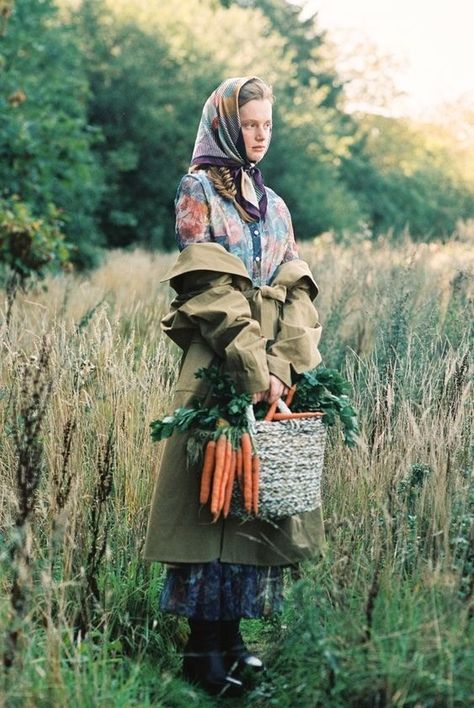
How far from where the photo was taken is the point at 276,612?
3.73m

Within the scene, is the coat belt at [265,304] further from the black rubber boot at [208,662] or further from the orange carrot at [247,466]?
the black rubber boot at [208,662]

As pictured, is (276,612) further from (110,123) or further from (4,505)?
(110,123)

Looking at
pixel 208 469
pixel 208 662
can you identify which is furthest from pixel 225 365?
pixel 208 662

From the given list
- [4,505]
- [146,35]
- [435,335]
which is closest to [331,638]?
[4,505]

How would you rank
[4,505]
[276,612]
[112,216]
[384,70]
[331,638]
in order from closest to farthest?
1. [331,638]
2. [276,612]
3. [4,505]
4. [112,216]
5. [384,70]

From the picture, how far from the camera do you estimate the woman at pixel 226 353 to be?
11.6ft

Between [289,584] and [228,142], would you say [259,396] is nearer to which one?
[228,142]

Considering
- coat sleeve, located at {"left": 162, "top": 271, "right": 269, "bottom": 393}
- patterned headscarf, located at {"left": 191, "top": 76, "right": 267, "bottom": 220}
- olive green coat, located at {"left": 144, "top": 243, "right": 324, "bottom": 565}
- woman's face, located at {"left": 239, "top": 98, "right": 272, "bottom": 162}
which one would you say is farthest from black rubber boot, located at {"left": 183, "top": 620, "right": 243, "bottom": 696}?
woman's face, located at {"left": 239, "top": 98, "right": 272, "bottom": 162}

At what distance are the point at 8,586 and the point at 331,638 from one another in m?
1.41

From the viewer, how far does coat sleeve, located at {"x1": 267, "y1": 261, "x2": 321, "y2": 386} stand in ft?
11.7

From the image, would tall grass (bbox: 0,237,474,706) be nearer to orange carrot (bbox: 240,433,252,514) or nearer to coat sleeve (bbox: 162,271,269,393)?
orange carrot (bbox: 240,433,252,514)

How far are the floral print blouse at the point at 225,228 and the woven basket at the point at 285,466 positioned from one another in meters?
0.62

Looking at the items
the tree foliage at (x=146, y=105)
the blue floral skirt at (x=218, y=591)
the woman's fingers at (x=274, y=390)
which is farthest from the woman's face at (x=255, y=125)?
the tree foliage at (x=146, y=105)

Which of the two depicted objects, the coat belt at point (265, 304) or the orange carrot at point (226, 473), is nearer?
the orange carrot at point (226, 473)
